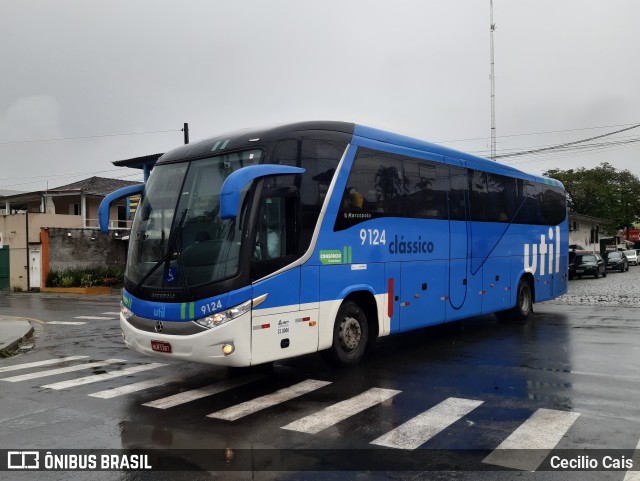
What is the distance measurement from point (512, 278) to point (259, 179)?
8408mm

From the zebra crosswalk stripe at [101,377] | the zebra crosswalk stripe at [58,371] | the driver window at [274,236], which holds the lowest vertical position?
the zebra crosswalk stripe at [58,371]

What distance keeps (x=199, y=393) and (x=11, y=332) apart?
887cm

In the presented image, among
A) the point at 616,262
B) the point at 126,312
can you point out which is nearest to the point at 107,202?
the point at 126,312

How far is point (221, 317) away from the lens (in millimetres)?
7242

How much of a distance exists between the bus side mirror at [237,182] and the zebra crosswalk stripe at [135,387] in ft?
10.4

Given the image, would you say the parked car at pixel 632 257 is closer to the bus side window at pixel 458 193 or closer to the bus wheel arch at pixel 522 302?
the bus wheel arch at pixel 522 302

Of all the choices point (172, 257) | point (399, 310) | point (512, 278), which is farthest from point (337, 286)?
point (512, 278)

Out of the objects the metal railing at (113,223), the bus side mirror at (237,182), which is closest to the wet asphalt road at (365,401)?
the bus side mirror at (237,182)

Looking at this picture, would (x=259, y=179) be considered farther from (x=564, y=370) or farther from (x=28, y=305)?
(x=28, y=305)

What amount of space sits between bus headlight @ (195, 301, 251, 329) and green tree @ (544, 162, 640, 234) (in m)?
61.6

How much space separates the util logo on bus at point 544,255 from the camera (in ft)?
48.4

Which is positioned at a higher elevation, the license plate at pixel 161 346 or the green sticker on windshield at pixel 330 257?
the green sticker on windshield at pixel 330 257

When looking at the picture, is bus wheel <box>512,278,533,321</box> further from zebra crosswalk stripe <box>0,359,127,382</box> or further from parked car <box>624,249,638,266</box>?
parked car <box>624,249,638,266</box>

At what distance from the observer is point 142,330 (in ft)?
25.7
